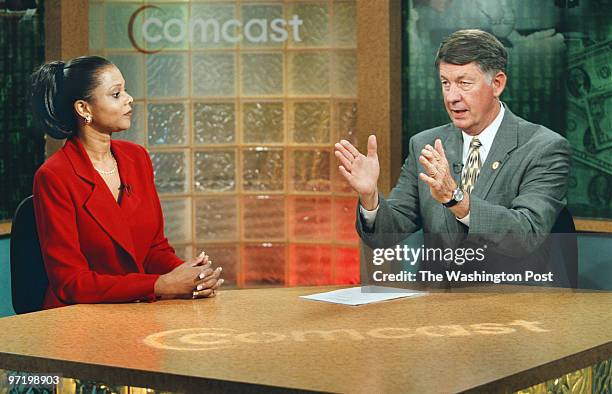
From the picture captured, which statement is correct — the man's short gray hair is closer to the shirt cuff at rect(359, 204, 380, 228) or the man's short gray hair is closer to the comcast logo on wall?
the shirt cuff at rect(359, 204, 380, 228)

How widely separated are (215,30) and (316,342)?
2.89m

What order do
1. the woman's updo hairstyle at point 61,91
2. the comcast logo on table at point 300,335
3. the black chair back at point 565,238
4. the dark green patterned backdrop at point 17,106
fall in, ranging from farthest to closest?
the dark green patterned backdrop at point 17,106 → the black chair back at point 565,238 → the woman's updo hairstyle at point 61,91 → the comcast logo on table at point 300,335

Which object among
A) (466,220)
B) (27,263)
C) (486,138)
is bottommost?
(27,263)

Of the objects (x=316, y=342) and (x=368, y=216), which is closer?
(x=316, y=342)

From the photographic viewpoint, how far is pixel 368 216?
11.3 ft

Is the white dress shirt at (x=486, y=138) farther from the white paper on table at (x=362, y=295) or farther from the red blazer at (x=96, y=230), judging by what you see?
the red blazer at (x=96, y=230)

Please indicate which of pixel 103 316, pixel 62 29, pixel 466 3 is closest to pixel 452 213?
pixel 466 3

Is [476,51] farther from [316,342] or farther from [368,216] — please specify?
[316,342]

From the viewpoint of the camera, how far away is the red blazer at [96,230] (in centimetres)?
289

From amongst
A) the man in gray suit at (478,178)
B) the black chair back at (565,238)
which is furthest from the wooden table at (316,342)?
Result: the black chair back at (565,238)

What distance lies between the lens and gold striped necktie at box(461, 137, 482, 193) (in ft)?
12.1

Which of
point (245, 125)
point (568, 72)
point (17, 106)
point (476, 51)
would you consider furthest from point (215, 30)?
point (568, 72)

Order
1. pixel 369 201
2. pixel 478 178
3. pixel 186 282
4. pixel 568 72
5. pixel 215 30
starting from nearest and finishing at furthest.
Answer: pixel 186 282
pixel 369 201
pixel 478 178
pixel 568 72
pixel 215 30

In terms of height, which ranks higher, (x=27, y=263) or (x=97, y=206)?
(x=97, y=206)
